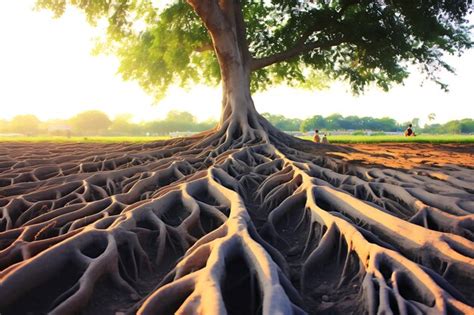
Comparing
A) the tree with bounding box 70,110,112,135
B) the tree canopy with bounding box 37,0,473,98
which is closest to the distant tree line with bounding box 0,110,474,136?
the tree with bounding box 70,110,112,135

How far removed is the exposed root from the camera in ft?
9.20

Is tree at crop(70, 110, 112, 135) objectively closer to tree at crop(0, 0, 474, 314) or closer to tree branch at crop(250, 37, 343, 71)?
tree branch at crop(250, 37, 343, 71)

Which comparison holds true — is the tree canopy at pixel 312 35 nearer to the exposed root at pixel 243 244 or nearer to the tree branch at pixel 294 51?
the tree branch at pixel 294 51

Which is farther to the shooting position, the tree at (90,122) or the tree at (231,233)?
the tree at (90,122)

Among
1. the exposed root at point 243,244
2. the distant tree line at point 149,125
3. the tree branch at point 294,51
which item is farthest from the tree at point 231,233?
the distant tree line at point 149,125

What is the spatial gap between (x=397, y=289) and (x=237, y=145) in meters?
6.23

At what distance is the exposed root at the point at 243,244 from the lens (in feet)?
9.20

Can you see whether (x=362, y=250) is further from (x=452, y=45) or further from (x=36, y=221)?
(x=452, y=45)

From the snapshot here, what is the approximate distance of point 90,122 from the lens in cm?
8300

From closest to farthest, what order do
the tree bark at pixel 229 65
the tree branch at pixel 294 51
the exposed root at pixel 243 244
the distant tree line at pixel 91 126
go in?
the exposed root at pixel 243 244 → the tree bark at pixel 229 65 → the tree branch at pixel 294 51 → the distant tree line at pixel 91 126

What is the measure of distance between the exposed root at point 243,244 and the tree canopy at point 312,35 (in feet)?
22.2

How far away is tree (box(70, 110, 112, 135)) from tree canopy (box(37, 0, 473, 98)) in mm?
70681

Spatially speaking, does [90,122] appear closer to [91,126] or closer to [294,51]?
[91,126]

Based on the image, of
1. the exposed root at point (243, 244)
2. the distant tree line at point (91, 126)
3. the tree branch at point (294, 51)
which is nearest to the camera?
the exposed root at point (243, 244)
